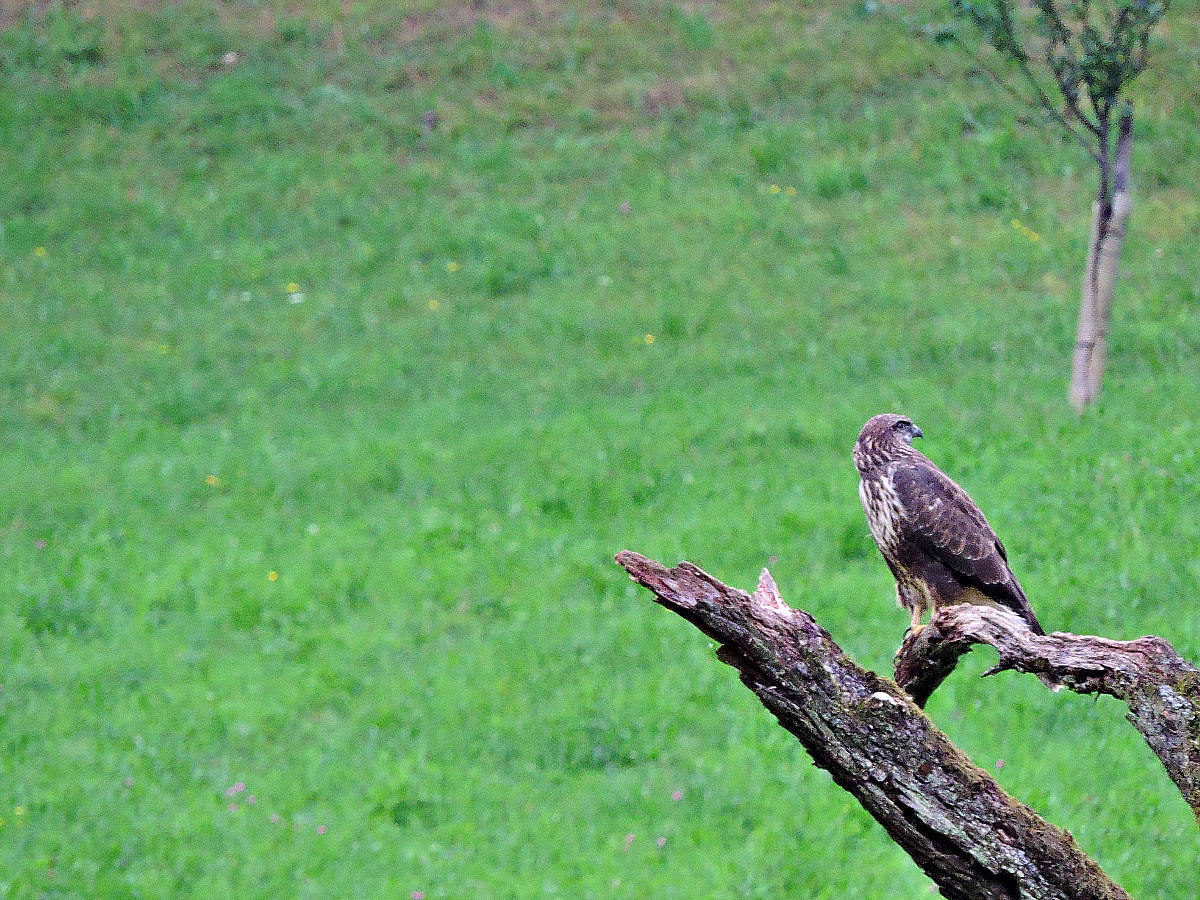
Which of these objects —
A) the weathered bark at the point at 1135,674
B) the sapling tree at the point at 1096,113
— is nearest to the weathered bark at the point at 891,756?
the weathered bark at the point at 1135,674

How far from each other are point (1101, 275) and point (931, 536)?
7.31m

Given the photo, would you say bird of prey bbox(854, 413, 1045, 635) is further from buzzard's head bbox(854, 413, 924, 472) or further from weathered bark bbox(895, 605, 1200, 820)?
weathered bark bbox(895, 605, 1200, 820)

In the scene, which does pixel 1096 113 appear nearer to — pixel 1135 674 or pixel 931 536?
pixel 931 536

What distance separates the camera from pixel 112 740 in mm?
9352

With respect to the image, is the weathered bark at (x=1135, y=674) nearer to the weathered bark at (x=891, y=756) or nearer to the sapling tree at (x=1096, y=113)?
the weathered bark at (x=891, y=756)

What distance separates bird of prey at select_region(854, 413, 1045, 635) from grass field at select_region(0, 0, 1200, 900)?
2.51 m

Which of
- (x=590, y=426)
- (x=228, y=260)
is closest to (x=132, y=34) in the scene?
(x=228, y=260)

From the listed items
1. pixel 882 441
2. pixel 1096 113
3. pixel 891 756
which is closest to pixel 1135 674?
pixel 891 756

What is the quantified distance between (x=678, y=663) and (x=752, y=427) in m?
3.41

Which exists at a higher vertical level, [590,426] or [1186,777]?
[1186,777]

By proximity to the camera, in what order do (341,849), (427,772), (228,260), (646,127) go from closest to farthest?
(341,849), (427,772), (228,260), (646,127)

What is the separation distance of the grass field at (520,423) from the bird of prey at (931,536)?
2510 millimetres

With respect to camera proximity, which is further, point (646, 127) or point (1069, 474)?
point (646, 127)

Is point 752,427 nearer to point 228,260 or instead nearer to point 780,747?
point 780,747
